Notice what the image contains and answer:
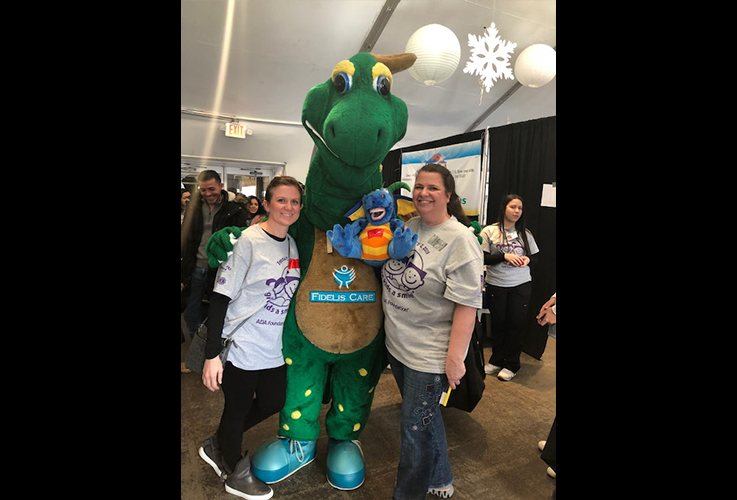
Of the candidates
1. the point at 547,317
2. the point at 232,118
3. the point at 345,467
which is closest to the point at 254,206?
the point at 232,118

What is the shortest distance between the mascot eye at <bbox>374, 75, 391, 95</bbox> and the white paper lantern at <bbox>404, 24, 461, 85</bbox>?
101 cm

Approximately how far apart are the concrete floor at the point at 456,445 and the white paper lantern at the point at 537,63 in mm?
2145

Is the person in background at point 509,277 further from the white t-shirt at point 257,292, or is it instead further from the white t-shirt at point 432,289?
the white t-shirt at point 257,292

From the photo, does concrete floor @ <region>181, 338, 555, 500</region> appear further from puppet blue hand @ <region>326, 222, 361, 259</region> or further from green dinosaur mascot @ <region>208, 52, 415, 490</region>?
puppet blue hand @ <region>326, 222, 361, 259</region>

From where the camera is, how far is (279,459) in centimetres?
135

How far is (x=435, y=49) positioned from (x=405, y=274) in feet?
5.05

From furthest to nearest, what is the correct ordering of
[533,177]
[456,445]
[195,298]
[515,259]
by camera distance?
[533,177], [515,259], [195,298], [456,445]

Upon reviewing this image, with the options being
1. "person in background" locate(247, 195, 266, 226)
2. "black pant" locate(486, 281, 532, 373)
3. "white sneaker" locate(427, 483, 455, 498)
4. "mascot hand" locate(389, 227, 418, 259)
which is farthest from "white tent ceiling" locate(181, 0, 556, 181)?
"black pant" locate(486, 281, 532, 373)

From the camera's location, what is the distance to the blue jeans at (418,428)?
1.14 meters

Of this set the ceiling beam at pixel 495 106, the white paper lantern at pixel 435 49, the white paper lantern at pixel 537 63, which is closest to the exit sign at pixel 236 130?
the white paper lantern at pixel 435 49

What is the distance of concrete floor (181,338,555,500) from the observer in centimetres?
138

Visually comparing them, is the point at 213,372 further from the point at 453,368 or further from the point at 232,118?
the point at 232,118
